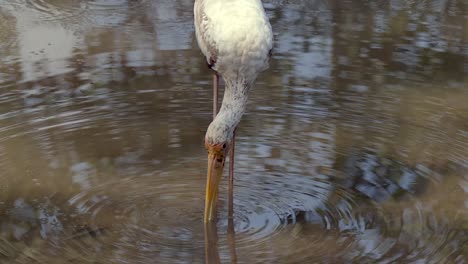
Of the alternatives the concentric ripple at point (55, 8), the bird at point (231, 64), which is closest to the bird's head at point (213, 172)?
the bird at point (231, 64)

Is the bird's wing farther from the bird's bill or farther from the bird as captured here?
the bird's bill

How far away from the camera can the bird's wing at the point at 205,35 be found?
5512 mm

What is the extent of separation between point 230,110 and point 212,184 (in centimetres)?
43

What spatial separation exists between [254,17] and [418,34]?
364 cm

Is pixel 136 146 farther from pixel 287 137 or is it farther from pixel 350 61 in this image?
pixel 350 61

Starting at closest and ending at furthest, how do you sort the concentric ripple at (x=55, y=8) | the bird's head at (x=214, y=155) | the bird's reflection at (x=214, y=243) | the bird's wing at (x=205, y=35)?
the bird's reflection at (x=214, y=243) → the bird's head at (x=214, y=155) → the bird's wing at (x=205, y=35) → the concentric ripple at (x=55, y=8)

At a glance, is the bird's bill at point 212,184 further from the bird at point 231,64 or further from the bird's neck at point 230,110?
the bird's neck at point 230,110

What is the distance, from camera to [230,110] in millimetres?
5281

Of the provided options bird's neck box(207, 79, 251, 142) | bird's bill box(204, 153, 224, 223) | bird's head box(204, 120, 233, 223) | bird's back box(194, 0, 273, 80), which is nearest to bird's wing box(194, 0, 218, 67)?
bird's back box(194, 0, 273, 80)

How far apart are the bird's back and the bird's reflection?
0.87 meters

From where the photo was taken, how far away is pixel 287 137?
627 cm

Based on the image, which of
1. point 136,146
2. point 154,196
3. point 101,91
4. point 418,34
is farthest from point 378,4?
point 154,196

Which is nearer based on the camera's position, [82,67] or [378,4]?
[82,67]

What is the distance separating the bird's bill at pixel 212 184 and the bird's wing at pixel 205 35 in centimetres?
68
